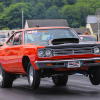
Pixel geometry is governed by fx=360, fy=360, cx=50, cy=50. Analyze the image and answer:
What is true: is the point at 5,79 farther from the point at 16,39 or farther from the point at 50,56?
the point at 50,56

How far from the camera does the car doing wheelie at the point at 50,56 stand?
8312 mm

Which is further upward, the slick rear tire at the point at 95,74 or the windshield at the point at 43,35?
the windshield at the point at 43,35

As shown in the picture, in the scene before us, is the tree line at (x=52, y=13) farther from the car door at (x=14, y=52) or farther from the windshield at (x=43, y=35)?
the windshield at (x=43, y=35)

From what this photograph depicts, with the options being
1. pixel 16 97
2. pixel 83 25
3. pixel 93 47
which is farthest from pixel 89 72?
pixel 83 25

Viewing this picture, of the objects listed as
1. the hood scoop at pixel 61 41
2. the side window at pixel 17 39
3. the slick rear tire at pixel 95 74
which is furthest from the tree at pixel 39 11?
the hood scoop at pixel 61 41

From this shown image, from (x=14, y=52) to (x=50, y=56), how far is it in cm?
176

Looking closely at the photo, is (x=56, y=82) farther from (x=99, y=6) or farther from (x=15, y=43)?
(x=99, y=6)

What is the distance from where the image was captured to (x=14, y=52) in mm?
9766

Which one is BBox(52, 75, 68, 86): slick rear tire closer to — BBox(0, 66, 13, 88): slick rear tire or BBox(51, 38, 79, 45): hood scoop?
BBox(0, 66, 13, 88): slick rear tire

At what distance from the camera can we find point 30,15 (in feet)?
545

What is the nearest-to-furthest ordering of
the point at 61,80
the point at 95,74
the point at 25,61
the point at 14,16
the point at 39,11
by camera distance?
the point at 95,74
the point at 25,61
the point at 61,80
the point at 14,16
the point at 39,11

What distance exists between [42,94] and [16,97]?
71 centimetres

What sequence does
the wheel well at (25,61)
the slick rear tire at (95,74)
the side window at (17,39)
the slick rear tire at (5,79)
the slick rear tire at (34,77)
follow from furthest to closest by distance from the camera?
the slick rear tire at (5,79) < the side window at (17,39) < the wheel well at (25,61) < the slick rear tire at (95,74) < the slick rear tire at (34,77)

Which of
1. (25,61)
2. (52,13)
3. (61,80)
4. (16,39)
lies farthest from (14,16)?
(25,61)
